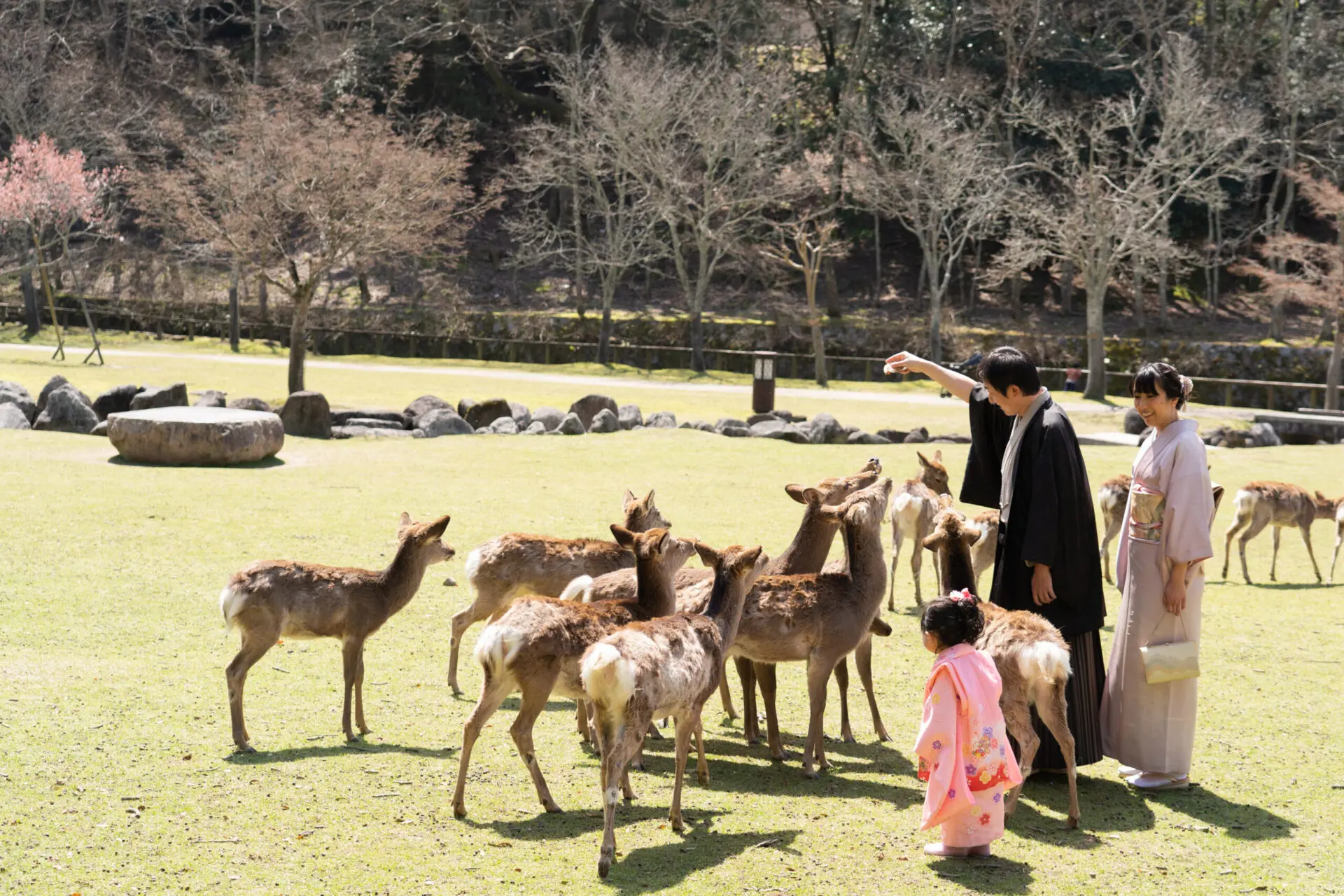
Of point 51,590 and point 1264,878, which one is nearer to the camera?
point 1264,878

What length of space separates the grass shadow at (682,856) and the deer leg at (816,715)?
2.85ft

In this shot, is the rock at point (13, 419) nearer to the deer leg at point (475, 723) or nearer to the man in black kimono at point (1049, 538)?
the deer leg at point (475, 723)

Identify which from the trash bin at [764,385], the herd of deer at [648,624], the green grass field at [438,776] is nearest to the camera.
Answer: the green grass field at [438,776]

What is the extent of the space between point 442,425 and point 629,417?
137 inches

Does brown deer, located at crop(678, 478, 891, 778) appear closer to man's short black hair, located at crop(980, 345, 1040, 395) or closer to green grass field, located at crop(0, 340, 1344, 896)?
green grass field, located at crop(0, 340, 1344, 896)

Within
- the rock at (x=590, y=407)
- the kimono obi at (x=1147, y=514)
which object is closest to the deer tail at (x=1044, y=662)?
the kimono obi at (x=1147, y=514)

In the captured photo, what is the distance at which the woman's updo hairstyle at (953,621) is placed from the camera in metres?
5.46

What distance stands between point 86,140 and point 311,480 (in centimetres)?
4061

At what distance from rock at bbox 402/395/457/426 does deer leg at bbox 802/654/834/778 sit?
16862 millimetres

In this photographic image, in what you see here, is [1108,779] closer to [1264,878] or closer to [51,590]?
[1264,878]

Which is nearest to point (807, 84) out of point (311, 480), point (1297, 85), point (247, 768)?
point (1297, 85)

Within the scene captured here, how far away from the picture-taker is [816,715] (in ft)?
21.8

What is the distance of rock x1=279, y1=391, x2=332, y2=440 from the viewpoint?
21234mm

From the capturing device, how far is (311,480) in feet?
54.3
